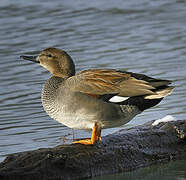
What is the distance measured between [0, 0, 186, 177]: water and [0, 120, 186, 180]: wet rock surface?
142cm

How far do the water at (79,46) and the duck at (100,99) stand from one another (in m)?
1.23

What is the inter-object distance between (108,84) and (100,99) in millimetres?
209

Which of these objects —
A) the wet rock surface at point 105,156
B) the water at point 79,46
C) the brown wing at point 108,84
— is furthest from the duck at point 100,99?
the water at point 79,46

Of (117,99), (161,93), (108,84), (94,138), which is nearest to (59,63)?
(108,84)

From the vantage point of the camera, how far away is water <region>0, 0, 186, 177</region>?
27.4 ft

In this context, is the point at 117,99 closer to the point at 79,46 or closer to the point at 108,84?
the point at 108,84

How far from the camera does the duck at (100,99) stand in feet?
20.2

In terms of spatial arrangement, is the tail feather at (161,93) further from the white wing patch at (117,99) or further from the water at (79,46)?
the water at (79,46)

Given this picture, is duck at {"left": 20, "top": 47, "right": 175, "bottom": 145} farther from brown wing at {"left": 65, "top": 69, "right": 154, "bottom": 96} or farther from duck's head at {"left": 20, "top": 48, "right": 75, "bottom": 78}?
duck's head at {"left": 20, "top": 48, "right": 75, "bottom": 78}

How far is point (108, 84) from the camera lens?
6.37 m

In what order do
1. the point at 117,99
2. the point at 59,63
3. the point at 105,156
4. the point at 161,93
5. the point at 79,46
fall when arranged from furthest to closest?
the point at 79,46, the point at 59,63, the point at 117,99, the point at 161,93, the point at 105,156

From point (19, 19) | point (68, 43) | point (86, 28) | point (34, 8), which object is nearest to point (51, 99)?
point (68, 43)

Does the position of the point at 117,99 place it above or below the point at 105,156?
above

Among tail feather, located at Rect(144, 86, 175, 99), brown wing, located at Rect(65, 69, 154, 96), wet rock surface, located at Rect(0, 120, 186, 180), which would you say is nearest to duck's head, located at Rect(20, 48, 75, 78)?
brown wing, located at Rect(65, 69, 154, 96)
